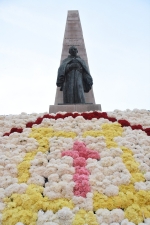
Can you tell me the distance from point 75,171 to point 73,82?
11.8ft

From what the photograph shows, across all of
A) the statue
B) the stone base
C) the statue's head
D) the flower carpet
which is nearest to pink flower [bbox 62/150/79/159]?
the flower carpet

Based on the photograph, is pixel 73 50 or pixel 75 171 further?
pixel 73 50

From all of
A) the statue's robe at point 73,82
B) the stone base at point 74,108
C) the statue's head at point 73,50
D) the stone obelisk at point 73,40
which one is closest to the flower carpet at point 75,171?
the stone base at point 74,108

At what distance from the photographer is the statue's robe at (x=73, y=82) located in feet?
21.8

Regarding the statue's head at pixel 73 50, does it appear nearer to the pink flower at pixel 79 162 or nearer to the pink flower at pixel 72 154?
the pink flower at pixel 72 154

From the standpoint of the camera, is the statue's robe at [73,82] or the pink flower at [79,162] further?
the statue's robe at [73,82]

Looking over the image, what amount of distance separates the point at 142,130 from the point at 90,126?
674 mm

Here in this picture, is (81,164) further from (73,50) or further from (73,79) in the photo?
(73,50)

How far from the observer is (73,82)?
673cm

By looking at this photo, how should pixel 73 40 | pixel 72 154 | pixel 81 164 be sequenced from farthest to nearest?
pixel 73 40
pixel 72 154
pixel 81 164

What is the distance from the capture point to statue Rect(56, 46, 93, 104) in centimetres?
665

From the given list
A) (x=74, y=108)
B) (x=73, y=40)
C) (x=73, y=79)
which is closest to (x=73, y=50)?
(x=73, y=79)

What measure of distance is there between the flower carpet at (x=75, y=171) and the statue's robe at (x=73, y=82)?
1.86 m

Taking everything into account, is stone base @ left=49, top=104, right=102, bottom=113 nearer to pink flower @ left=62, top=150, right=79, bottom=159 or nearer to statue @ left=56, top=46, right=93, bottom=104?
statue @ left=56, top=46, right=93, bottom=104
